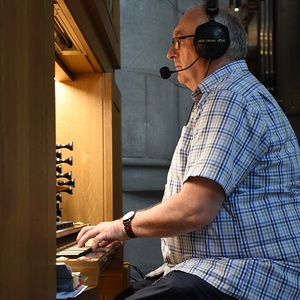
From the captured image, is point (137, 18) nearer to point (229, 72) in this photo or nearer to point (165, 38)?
point (165, 38)

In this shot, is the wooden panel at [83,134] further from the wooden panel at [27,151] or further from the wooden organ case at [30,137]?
the wooden panel at [27,151]

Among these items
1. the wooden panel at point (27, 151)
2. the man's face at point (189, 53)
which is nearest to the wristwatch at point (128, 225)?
the wooden panel at point (27, 151)

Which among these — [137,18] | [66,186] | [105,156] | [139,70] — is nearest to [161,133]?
[139,70]

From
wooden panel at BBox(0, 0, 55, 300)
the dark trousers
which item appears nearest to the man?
the dark trousers

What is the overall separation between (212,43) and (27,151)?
1011mm

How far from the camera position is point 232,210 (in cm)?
191

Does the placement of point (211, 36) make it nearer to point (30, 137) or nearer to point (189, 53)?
point (189, 53)

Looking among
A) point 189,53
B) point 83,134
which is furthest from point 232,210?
point 83,134

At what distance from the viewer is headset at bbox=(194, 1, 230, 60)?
2162 millimetres

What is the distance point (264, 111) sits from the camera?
78.4 inches

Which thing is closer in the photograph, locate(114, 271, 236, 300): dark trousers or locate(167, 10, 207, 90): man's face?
locate(114, 271, 236, 300): dark trousers

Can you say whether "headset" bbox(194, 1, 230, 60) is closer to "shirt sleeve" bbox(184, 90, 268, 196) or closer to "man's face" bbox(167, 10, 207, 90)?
"man's face" bbox(167, 10, 207, 90)

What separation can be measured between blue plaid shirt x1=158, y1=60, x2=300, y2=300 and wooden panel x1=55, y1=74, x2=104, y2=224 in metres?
1.24

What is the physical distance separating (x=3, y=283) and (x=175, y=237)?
0.97m
